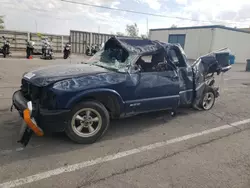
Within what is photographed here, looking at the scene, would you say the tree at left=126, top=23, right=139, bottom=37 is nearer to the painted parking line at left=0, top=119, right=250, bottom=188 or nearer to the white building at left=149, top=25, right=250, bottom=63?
the white building at left=149, top=25, right=250, bottom=63

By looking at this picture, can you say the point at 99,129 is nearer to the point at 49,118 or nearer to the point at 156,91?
the point at 49,118

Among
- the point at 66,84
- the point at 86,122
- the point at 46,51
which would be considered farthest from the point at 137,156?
the point at 46,51

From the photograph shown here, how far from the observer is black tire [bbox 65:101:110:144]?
3.67 meters

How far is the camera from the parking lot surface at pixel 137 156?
2.88 metres

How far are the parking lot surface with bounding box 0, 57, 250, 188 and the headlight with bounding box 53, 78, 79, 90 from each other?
1.00 meters

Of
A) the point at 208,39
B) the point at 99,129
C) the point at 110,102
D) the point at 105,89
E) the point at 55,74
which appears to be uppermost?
the point at 208,39

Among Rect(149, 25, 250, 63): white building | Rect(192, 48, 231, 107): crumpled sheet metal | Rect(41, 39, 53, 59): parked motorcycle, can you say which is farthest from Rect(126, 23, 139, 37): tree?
Rect(192, 48, 231, 107): crumpled sheet metal

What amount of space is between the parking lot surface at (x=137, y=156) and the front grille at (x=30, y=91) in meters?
0.71

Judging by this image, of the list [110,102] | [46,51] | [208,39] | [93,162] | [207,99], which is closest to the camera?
[93,162]

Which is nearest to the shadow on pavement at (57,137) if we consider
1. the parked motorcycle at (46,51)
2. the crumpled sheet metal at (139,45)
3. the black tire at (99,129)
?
the black tire at (99,129)

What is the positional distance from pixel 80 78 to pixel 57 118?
0.76 meters

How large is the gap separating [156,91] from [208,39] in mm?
24771

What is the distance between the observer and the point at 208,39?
26.5 metres

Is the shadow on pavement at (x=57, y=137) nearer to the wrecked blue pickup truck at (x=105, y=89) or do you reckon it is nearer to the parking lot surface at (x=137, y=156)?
the parking lot surface at (x=137, y=156)
